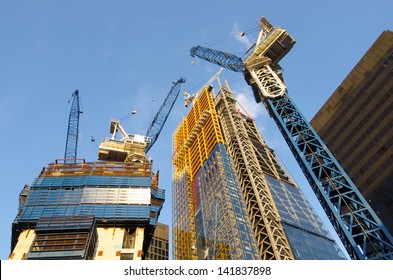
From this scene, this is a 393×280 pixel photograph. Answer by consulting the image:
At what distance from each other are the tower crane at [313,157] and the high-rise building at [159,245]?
75718 mm

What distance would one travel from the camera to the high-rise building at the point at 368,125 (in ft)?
257

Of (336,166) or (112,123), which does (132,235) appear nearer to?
(336,166)

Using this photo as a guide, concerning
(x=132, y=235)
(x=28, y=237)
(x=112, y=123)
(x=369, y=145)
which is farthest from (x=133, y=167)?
(x=369, y=145)

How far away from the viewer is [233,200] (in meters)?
96.5

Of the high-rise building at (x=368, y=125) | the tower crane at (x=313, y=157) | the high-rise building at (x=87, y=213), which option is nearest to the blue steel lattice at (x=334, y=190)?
the tower crane at (x=313, y=157)

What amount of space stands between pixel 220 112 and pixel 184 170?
25.2 m

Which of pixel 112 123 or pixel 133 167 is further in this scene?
pixel 112 123

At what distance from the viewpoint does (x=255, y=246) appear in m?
84.1

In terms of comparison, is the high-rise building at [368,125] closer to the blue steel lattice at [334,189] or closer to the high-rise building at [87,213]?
the blue steel lattice at [334,189]

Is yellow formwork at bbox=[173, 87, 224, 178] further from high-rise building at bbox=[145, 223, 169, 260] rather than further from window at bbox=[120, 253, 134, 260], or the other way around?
window at bbox=[120, 253, 134, 260]

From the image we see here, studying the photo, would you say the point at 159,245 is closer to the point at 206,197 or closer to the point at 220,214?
the point at 206,197

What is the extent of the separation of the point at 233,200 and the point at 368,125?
115 ft
